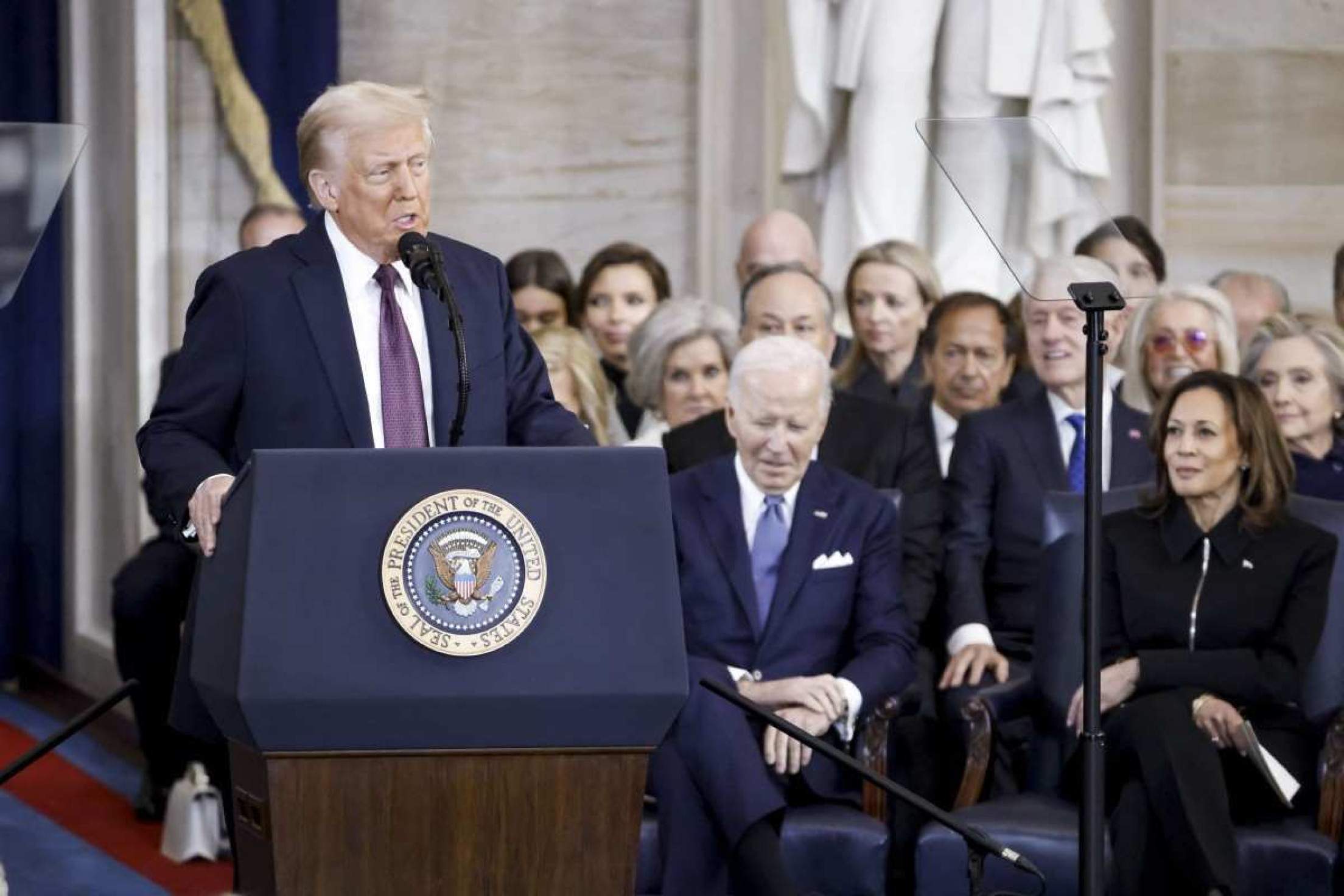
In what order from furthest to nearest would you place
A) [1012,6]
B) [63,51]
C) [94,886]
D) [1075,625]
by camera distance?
[63,51], [1012,6], [94,886], [1075,625]

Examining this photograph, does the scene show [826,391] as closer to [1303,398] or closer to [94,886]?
[1303,398]

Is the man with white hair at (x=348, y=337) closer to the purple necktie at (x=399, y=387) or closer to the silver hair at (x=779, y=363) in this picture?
the purple necktie at (x=399, y=387)

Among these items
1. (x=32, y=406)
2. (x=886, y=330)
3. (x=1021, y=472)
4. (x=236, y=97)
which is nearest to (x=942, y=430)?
(x=886, y=330)

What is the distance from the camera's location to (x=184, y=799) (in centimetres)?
527

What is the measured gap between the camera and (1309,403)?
17.0ft

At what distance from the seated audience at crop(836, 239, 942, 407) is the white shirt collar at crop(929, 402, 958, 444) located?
0.21 meters

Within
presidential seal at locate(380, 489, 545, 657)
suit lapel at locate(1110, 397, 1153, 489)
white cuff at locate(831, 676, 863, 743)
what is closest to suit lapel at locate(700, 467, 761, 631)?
white cuff at locate(831, 676, 863, 743)

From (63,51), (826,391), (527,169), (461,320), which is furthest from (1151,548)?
(63,51)

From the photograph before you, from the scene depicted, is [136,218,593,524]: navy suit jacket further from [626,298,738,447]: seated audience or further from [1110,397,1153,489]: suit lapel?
[1110,397,1153,489]: suit lapel

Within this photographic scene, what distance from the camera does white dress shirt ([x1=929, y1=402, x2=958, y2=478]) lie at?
18.4ft

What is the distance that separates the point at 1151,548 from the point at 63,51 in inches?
172

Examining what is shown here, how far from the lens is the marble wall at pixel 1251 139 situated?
7.16m

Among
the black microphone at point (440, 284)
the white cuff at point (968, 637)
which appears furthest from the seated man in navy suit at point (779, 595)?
the black microphone at point (440, 284)

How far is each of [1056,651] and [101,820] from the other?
2584 mm
